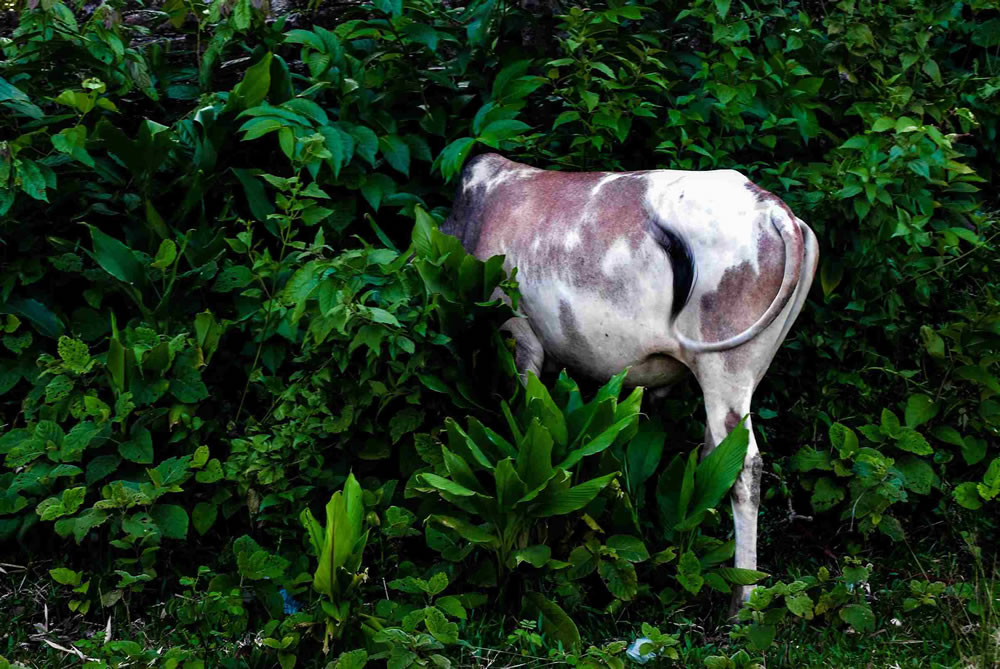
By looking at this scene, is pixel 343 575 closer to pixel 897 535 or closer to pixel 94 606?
pixel 94 606

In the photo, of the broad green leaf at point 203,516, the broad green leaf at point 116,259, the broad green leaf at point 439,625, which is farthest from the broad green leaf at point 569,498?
the broad green leaf at point 116,259

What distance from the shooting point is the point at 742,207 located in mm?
3227

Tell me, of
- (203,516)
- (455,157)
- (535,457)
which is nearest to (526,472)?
(535,457)

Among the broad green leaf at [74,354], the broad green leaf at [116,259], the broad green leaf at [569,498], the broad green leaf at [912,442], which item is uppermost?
the broad green leaf at [116,259]

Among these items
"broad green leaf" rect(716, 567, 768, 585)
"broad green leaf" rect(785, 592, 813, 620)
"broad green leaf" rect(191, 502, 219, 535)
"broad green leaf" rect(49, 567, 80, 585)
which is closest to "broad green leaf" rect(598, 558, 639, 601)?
"broad green leaf" rect(716, 567, 768, 585)

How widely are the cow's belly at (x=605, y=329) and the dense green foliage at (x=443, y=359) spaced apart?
0.42 ft

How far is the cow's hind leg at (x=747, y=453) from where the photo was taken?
3.30 metres

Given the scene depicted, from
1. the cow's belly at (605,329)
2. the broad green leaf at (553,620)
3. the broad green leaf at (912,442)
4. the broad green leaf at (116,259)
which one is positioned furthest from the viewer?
the broad green leaf at (116,259)

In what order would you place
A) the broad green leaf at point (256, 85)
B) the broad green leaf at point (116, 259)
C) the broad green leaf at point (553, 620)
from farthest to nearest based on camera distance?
the broad green leaf at point (256, 85)
the broad green leaf at point (116, 259)
the broad green leaf at point (553, 620)

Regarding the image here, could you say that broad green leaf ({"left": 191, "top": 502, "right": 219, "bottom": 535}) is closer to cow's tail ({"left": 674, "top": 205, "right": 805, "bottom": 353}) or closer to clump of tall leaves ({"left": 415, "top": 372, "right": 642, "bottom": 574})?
clump of tall leaves ({"left": 415, "top": 372, "right": 642, "bottom": 574})

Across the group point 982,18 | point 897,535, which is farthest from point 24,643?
point 982,18

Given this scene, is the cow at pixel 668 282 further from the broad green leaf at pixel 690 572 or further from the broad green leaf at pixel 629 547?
the broad green leaf at pixel 629 547

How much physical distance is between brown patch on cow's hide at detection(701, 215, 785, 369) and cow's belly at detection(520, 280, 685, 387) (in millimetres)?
164

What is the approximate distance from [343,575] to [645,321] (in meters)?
1.31
